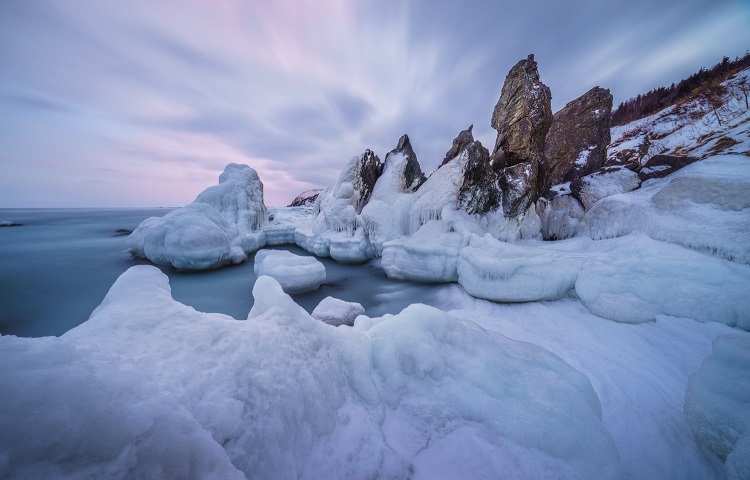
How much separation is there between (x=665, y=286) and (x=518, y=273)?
2047 mm

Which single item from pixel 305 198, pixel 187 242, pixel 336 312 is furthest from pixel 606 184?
pixel 305 198

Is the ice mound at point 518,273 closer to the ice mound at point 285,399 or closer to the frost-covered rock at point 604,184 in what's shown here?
the ice mound at point 285,399

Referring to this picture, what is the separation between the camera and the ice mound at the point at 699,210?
4.26 m

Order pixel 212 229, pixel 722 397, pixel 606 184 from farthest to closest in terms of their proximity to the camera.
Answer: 1. pixel 212 229
2. pixel 606 184
3. pixel 722 397

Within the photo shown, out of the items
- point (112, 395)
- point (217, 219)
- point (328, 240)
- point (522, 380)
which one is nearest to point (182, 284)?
point (217, 219)

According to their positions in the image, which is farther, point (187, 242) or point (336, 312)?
point (187, 242)

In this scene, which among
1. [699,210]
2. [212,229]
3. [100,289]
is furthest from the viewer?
[212,229]

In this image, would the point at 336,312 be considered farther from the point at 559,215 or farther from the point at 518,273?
the point at 559,215

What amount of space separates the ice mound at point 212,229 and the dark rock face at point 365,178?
5.55m

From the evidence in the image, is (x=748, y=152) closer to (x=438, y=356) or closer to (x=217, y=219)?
(x=438, y=356)

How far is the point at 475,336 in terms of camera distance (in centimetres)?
242

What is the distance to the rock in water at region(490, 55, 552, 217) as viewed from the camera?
8062 mm

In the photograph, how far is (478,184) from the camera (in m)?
8.14

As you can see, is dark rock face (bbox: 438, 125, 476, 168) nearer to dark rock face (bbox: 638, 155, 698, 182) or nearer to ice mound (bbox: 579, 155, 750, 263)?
dark rock face (bbox: 638, 155, 698, 182)
